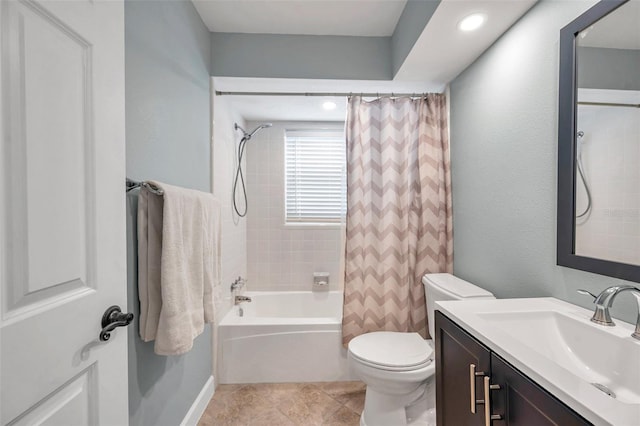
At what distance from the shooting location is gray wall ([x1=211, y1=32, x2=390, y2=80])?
2002 mm

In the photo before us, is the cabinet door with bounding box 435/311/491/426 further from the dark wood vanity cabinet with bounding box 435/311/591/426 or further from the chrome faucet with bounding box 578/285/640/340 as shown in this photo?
the chrome faucet with bounding box 578/285/640/340

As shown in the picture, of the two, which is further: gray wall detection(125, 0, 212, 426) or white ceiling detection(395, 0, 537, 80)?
white ceiling detection(395, 0, 537, 80)

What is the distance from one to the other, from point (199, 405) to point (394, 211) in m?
1.74

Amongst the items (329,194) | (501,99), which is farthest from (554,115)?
(329,194)

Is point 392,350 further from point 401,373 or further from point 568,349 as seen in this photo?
point 568,349

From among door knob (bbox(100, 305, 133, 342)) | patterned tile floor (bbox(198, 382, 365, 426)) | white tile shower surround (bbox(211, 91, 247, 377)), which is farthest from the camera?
white tile shower surround (bbox(211, 91, 247, 377))

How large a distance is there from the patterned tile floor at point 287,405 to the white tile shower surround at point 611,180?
1.57m

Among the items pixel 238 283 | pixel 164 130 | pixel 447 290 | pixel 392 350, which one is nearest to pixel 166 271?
pixel 164 130

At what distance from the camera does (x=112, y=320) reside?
78 centimetres

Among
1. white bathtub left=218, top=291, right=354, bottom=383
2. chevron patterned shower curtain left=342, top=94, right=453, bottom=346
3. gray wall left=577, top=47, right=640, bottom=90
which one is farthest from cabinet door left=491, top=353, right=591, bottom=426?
white bathtub left=218, top=291, right=354, bottom=383

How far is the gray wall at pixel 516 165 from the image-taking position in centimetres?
118

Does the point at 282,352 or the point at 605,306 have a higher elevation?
the point at 605,306

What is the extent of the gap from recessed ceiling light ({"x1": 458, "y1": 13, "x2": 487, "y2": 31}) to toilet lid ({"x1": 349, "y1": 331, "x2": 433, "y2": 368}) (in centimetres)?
168

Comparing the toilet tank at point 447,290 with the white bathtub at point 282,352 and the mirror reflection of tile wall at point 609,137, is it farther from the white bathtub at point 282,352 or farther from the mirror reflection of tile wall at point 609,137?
the white bathtub at point 282,352
